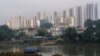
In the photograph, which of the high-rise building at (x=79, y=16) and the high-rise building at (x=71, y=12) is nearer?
the high-rise building at (x=79, y=16)

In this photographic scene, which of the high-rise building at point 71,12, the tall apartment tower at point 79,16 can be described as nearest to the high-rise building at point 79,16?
the tall apartment tower at point 79,16

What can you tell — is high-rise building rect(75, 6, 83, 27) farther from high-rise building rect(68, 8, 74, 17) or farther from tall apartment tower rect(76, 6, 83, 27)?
high-rise building rect(68, 8, 74, 17)

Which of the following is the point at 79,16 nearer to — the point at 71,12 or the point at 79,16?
the point at 79,16

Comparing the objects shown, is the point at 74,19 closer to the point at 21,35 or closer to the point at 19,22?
the point at 19,22

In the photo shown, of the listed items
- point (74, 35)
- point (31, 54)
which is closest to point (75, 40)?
point (74, 35)

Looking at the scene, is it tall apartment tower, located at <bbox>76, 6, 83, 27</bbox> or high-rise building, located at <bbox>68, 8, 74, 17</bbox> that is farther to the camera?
high-rise building, located at <bbox>68, 8, 74, 17</bbox>

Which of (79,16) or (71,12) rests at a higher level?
(71,12)

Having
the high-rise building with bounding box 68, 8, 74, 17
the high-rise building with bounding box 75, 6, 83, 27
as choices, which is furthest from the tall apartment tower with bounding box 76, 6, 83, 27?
the high-rise building with bounding box 68, 8, 74, 17

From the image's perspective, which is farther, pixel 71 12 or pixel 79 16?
pixel 71 12

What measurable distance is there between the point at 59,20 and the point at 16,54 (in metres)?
49.3

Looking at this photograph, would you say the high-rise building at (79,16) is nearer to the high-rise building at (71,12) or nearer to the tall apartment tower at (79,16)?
the tall apartment tower at (79,16)

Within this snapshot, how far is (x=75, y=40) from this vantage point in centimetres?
3297

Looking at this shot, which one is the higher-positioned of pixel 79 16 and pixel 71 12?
pixel 71 12

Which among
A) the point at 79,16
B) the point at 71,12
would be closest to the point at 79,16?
the point at 79,16
